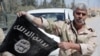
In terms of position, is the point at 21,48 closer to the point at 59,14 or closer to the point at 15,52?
the point at 15,52

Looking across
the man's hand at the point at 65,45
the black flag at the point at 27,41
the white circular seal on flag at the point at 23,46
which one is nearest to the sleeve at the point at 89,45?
the man's hand at the point at 65,45

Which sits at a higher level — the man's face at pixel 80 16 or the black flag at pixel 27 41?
the man's face at pixel 80 16

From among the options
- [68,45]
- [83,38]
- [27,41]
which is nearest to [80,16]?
[83,38]

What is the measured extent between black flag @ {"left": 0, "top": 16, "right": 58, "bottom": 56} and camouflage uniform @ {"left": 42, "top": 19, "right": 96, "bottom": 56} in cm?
14

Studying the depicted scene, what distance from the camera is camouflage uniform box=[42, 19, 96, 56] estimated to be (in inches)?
201

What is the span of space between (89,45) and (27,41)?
756 mm

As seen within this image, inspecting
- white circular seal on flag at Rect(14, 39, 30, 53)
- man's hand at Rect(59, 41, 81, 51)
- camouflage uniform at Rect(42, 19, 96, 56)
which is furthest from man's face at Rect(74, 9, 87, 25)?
white circular seal on flag at Rect(14, 39, 30, 53)

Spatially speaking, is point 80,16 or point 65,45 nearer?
point 65,45

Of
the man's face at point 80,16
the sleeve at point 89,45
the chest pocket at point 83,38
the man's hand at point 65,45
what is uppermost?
the man's face at point 80,16

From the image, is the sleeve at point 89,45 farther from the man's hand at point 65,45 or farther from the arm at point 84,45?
the man's hand at point 65,45

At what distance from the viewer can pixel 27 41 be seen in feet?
17.0

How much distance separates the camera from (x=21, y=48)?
5160 millimetres

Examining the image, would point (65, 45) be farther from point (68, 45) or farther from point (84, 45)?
point (84, 45)

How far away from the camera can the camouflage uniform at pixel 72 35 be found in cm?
510
